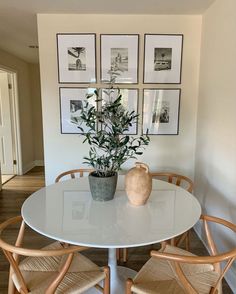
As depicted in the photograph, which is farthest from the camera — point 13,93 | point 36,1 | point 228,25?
point 13,93

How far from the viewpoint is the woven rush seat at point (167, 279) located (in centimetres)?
126

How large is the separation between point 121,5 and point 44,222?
6.75 feet

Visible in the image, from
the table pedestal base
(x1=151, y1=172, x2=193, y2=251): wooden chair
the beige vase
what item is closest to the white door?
(x1=151, y1=172, x2=193, y2=251): wooden chair

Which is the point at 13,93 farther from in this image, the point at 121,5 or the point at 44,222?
the point at 44,222

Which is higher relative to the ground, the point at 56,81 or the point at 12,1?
the point at 12,1

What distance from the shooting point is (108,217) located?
1.39 meters

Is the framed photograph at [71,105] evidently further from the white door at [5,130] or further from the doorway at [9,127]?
the white door at [5,130]

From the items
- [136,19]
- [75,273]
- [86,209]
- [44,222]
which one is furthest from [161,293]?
[136,19]

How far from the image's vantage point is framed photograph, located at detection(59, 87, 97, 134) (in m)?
2.64

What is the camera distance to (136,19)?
8.32 feet

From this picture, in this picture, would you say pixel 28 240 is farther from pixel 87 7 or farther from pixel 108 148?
pixel 87 7

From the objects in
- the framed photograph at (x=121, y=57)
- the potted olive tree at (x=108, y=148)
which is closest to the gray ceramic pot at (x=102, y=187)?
the potted olive tree at (x=108, y=148)

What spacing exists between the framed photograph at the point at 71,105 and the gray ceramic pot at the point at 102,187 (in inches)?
47.3

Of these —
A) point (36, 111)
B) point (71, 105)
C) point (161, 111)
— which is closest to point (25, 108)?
point (36, 111)
